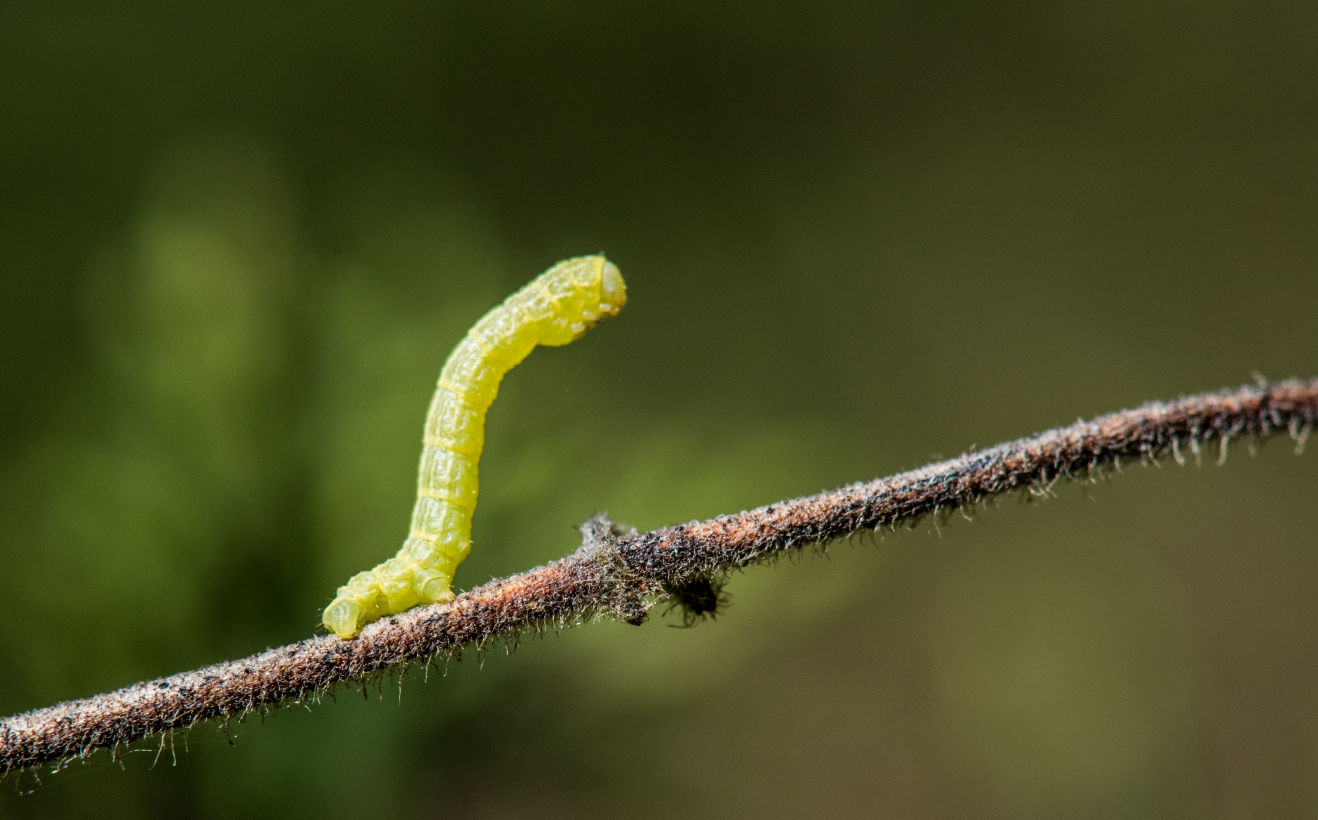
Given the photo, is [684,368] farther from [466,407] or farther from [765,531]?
[765,531]

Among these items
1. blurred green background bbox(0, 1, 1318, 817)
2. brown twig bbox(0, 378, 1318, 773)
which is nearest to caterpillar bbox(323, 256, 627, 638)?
blurred green background bbox(0, 1, 1318, 817)

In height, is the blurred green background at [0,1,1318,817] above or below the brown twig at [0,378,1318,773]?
above

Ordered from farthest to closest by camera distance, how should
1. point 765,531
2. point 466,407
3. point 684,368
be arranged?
point 684,368, point 466,407, point 765,531

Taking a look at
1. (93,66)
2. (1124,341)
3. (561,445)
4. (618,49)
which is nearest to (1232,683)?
(1124,341)

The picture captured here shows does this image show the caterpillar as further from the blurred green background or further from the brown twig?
the brown twig

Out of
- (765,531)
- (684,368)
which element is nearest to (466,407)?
(765,531)

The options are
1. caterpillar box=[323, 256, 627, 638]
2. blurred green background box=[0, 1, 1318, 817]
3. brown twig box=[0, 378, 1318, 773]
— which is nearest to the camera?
brown twig box=[0, 378, 1318, 773]
